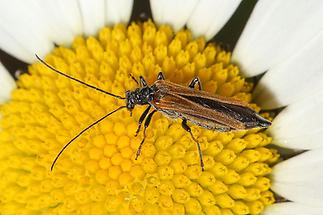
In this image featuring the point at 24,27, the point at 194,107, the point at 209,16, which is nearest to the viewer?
the point at 194,107

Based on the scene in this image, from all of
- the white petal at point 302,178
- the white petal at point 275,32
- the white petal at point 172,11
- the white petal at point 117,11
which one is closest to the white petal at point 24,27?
the white petal at point 117,11

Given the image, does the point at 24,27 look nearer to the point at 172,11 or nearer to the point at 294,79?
the point at 172,11

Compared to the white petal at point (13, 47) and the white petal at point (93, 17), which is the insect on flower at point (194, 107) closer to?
the white petal at point (93, 17)

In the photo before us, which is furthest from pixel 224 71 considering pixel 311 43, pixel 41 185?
pixel 41 185

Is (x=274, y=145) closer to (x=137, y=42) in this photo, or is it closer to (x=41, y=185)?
(x=137, y=42)

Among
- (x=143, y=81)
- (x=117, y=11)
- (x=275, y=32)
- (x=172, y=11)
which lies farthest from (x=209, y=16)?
(x=143, y=81)

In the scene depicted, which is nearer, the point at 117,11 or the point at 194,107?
A: the point at 194,107
